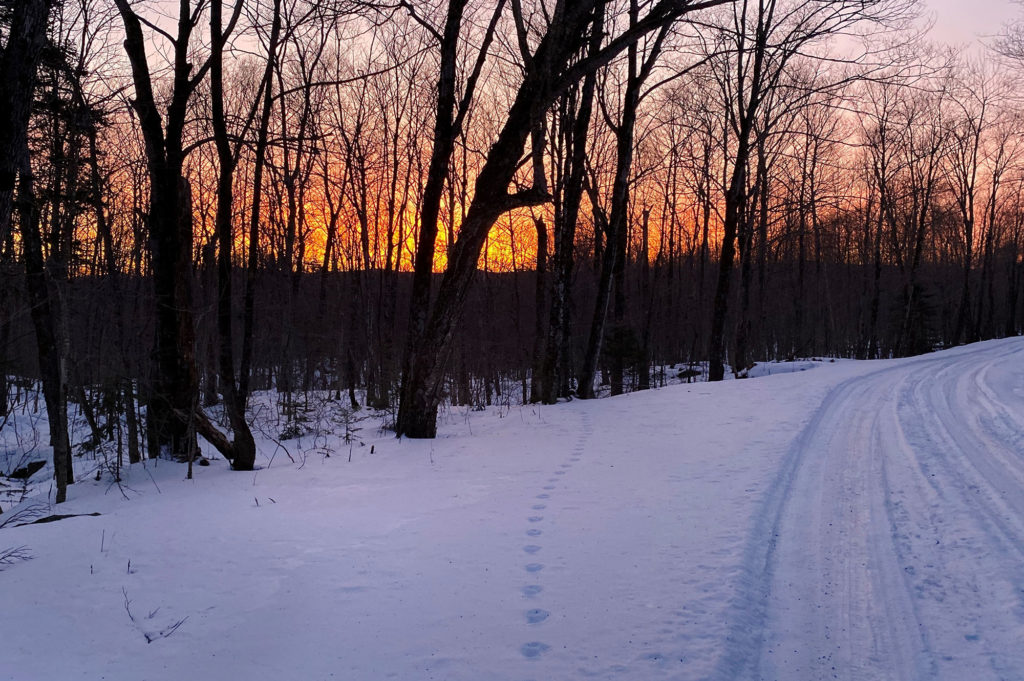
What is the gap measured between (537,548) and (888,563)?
250 cm

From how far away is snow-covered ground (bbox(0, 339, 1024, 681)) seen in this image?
9.93 ft

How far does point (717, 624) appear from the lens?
330 cm

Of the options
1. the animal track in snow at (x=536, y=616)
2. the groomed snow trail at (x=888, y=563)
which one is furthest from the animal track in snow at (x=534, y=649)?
the groomed snow trail at (x=888, y=563)

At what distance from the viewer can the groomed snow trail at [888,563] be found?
3047 millimetres

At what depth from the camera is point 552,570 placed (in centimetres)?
400

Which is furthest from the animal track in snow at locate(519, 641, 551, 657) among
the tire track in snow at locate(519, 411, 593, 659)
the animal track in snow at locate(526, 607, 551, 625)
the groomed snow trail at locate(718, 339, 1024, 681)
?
the groomed snow trail at locate(718, 339, 1024, 681)

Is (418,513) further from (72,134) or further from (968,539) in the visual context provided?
(72,134)

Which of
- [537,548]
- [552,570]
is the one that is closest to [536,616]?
[552,570]

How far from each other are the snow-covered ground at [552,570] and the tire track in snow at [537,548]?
18mm

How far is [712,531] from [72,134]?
11711 millimetres

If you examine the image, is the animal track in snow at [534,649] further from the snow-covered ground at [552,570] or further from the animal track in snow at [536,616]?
the animal track in snow at [536,616]

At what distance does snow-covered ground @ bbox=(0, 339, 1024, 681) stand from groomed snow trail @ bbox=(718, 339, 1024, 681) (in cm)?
2

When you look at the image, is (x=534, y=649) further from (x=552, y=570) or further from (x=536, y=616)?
(x=552, y=570)

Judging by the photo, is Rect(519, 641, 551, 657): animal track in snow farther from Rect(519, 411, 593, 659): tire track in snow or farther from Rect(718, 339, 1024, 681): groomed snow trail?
Rect(718, 339, 1024, 681): groomed snow trail
